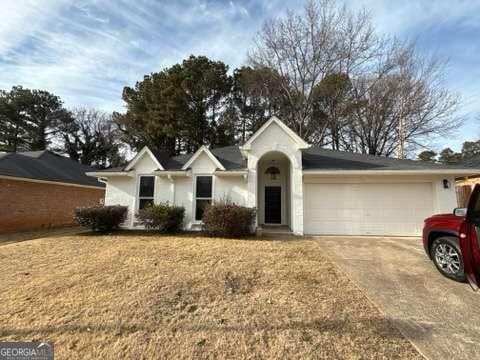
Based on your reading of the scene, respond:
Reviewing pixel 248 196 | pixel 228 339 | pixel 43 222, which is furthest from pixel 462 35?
pixel 43 222

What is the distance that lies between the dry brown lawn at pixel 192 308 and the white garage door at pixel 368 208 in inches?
172

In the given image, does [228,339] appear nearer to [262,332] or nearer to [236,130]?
[262,332]

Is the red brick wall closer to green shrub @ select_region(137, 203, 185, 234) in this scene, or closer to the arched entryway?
green shrub @ select_region(137, 203, 185, 234)

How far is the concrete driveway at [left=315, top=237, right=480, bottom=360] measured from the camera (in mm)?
3172

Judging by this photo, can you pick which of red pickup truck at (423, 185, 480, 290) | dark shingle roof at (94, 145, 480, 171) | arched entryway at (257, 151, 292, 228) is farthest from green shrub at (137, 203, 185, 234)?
red pickup truck at (423, 185, 480, 290)

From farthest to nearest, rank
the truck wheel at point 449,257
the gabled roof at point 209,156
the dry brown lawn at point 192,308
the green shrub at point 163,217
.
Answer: the gabled roof at point 209,156 < the green shrub at point 163,217 < the truck wheel at point 449,257 < the dry brown lawn at point 192,308

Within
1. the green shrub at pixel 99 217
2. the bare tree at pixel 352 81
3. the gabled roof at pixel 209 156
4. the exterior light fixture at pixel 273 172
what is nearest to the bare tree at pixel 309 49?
the bare tree at pixel 352 81

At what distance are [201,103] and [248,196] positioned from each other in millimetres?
14898

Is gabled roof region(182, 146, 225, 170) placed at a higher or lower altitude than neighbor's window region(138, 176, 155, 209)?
higher

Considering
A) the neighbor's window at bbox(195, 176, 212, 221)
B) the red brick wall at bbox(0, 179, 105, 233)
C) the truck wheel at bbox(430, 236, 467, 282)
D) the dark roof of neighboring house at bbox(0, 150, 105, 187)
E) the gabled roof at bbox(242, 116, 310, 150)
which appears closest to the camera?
the truck wheel at bbox(430, 236, 467, 282)

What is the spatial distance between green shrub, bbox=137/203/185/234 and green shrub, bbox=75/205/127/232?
109 cm

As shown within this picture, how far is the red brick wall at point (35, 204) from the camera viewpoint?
13.1 metres

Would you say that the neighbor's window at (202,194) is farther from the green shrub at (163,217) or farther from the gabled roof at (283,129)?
the gabled roof at (283,129)

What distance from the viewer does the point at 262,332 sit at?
134 inches
